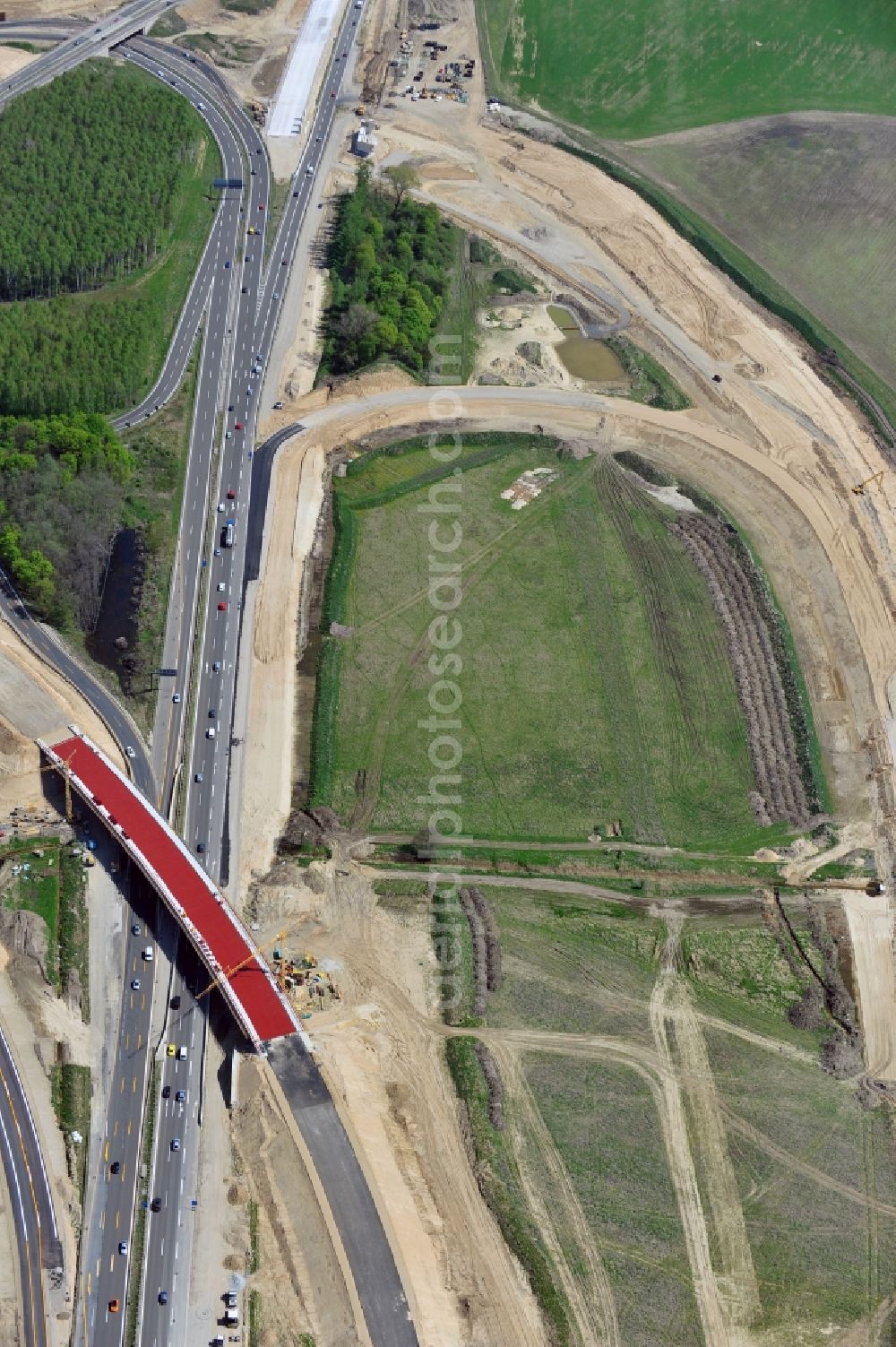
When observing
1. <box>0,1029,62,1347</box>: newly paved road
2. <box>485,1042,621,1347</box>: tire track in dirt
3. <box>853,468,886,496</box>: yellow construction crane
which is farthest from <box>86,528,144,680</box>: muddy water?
<box>853,468,886,496</box>: yellow construction crane

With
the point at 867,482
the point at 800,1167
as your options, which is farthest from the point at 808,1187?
the point at 867,482

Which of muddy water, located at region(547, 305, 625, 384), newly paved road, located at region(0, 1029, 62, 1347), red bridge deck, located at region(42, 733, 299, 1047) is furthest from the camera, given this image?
muddy water, located at region(547, 305, 625, 384)

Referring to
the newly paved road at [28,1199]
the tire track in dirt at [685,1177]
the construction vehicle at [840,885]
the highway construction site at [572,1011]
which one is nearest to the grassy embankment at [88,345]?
the highway construction site at [572,1011]

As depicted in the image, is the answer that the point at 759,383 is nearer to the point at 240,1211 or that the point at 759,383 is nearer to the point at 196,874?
the point at 196,874

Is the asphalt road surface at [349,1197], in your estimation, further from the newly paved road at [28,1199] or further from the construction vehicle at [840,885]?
the construction vehicle at [840,885]

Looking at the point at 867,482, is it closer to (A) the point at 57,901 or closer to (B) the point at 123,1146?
(A) the point at 57,901

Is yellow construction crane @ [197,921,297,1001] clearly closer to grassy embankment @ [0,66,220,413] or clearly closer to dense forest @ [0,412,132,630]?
dense forest @ [0,412,132,630]
